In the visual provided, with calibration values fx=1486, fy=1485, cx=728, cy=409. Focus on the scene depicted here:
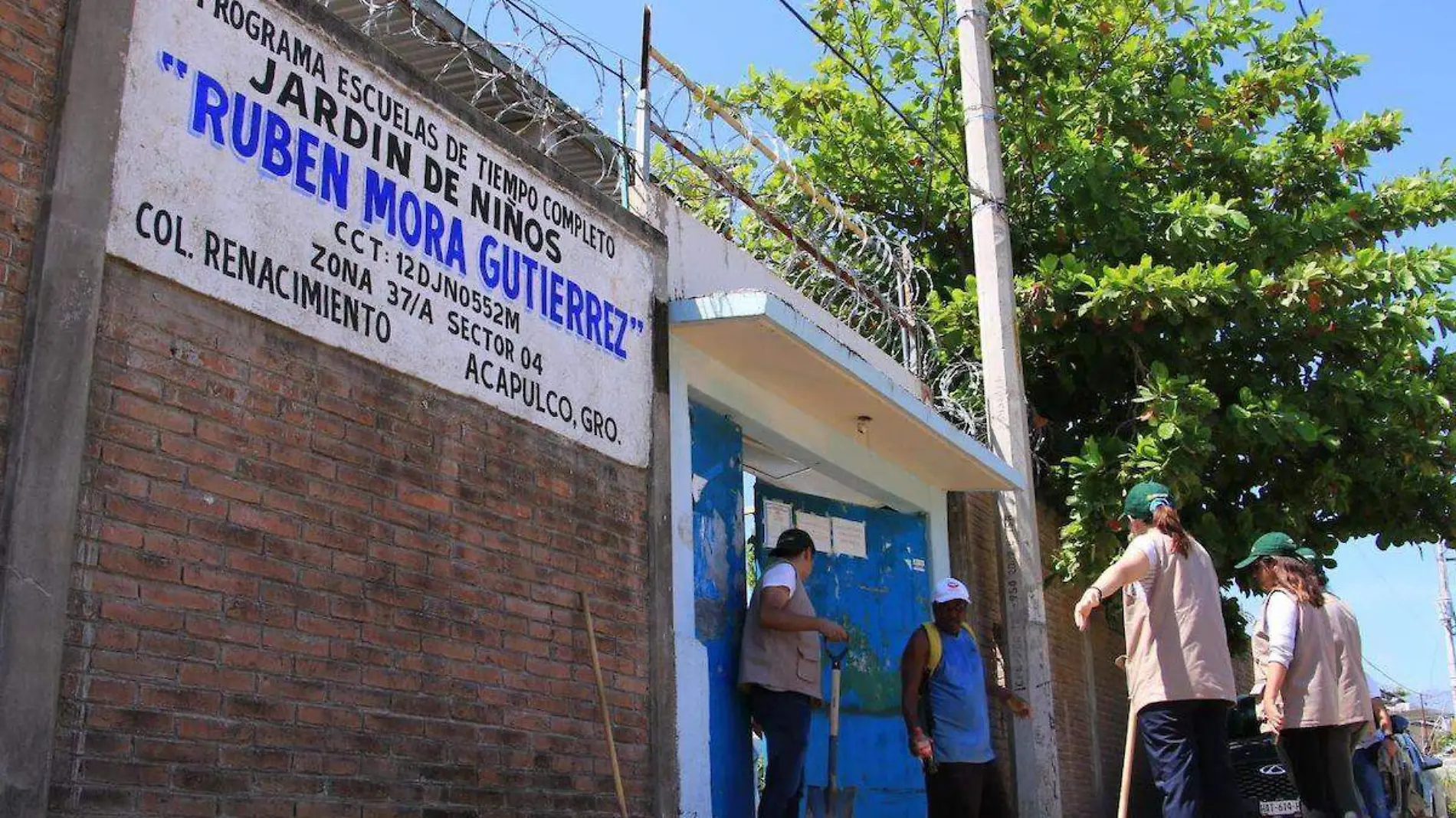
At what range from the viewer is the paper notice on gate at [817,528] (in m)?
9.66

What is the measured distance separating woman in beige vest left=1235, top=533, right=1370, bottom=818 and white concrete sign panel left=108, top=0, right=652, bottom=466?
318cm

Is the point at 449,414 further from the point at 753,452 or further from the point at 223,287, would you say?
the point at 753,452

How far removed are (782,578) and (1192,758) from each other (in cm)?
239

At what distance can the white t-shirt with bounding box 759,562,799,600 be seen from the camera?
25.6ft

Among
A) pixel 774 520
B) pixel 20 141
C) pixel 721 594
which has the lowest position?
pixel 721 594

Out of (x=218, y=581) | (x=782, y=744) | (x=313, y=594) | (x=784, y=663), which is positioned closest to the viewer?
(x=218, y=581)

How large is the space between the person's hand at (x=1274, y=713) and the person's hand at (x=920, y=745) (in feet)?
5.50

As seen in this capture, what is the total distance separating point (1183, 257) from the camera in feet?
40.3

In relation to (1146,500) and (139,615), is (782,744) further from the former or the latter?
(139,615)

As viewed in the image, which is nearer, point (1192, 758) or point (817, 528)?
point (1192, 758)

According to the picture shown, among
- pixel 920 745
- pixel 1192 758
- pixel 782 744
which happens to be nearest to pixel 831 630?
pixel 782 744

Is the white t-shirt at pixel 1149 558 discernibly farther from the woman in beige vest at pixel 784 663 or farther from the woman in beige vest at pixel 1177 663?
the woman in beige vest at pixel 784 663

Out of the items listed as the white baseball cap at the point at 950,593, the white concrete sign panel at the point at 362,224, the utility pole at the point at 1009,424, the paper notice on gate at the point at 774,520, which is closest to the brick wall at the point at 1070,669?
the utility pole at the point at 1009,424

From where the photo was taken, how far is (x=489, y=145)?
6562mm
